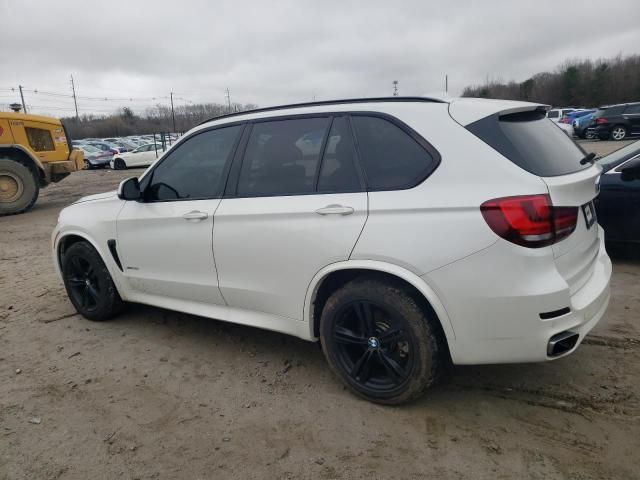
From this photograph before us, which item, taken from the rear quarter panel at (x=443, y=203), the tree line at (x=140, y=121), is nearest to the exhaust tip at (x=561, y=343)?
the rear quarter panel at (x=443, y=203)

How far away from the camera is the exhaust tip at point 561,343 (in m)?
2.30

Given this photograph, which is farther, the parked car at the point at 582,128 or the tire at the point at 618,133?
the parked car at the point at 582,128

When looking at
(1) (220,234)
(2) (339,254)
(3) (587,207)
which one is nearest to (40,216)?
(1) (220,234)

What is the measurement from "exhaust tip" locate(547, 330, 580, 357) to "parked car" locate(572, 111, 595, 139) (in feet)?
79.9

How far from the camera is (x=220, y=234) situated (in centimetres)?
312

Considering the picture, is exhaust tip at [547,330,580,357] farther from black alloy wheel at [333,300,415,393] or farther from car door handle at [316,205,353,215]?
car door handle at [316,205,353,215]

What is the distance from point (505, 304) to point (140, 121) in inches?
3345

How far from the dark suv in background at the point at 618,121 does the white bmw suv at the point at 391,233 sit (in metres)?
22.1

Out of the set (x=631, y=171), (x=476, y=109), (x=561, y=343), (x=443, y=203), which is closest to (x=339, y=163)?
(x=443, y=203)

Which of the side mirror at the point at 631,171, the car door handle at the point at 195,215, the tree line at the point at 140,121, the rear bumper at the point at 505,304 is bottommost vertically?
the rear bumper at the point at 505,304

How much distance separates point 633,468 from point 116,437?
2687 millimetres

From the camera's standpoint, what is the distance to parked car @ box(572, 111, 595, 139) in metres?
23.2

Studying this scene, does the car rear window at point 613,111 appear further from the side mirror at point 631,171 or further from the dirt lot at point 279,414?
the dirt lot at point 279,414

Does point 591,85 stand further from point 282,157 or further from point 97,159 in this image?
point 282,157
